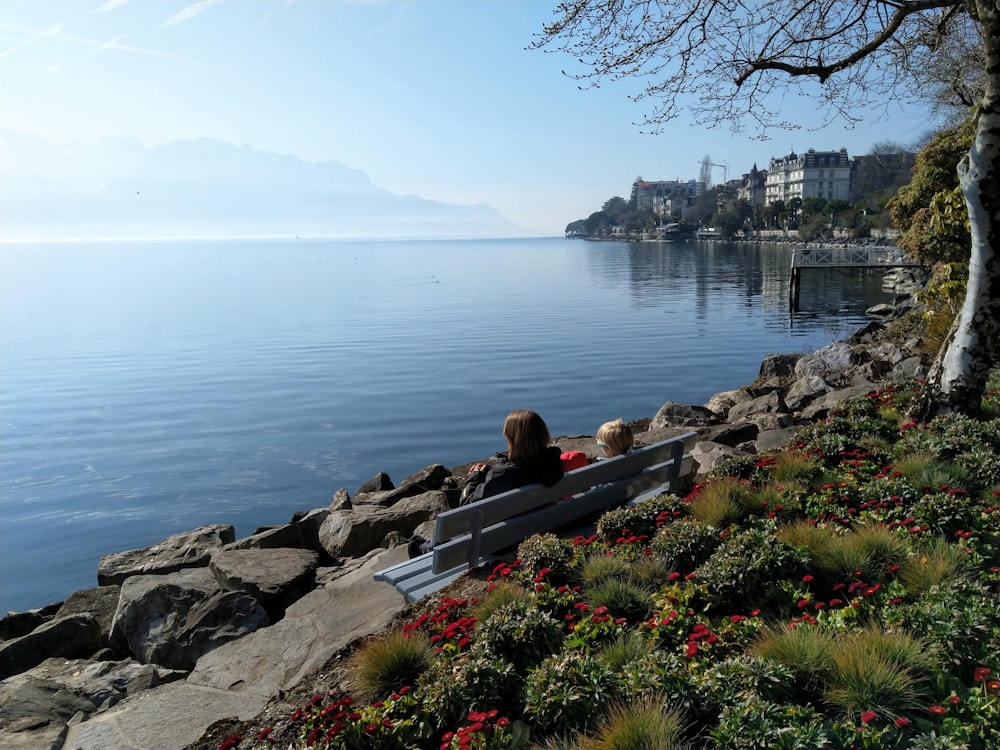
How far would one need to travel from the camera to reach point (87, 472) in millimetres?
18219

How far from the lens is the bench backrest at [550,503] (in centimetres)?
572

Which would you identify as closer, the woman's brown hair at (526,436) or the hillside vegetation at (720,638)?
the hillside vegetation at (720,638)

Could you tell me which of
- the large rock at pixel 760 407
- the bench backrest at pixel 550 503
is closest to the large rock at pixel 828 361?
the large rock at pixel 760 407

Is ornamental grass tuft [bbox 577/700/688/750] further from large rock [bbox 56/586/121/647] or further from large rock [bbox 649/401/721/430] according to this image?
large rock [bbox 649/401/721/430]

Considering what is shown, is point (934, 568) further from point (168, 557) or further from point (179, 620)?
point (168, 557)

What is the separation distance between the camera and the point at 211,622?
24.0ft

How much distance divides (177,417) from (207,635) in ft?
56.5

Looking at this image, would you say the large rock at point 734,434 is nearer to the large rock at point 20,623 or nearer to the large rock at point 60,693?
the large rock at point 60,693

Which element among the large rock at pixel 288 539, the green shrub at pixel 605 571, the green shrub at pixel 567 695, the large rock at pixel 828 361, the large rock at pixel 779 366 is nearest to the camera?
the green shrub at pixel 567 695

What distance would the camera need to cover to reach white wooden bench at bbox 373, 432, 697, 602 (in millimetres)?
5742

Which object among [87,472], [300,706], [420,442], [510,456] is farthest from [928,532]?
[87,472]

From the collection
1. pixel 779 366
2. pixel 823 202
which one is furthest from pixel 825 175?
pixel 779 366

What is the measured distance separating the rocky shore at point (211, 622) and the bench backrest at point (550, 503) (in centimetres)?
77

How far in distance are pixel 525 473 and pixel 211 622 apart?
3386mm
